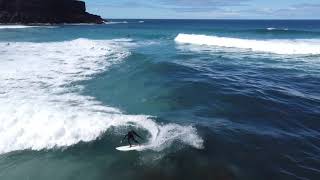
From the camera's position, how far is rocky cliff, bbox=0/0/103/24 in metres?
113

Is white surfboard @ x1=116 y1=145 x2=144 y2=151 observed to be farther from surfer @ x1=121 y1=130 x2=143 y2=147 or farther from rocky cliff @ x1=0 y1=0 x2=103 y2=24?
rocky cliff @ x1=0 y1=0 x2=103 y2=24

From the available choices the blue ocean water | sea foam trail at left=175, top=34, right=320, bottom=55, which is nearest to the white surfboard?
the blue ocean water

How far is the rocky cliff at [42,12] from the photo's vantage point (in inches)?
4444

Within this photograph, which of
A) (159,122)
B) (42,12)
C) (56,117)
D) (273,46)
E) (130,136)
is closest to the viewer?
(130,136)

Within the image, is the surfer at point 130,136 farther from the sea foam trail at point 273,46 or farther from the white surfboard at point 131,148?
the sea foam trail at point 273,46

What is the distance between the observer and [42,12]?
11912 centimetres

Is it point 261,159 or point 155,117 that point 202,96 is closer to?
point 155,117

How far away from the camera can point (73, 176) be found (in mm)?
10727

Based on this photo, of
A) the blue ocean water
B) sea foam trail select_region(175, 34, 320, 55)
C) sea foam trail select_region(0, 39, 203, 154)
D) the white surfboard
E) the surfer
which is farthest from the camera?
sea foam trail select_region(175, 34, 320, 55)

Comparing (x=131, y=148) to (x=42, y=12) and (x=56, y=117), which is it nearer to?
(x=56, y=117)

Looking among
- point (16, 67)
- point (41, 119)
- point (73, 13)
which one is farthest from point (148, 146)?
point (73, 13)

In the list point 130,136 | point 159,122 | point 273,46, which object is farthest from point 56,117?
point 273,46

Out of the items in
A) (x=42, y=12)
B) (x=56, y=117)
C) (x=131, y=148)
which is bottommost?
(x=131, y=148)

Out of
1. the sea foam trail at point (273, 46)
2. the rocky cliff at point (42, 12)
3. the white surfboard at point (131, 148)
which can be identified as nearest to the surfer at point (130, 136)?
the white surfboard at point (131, 148)
